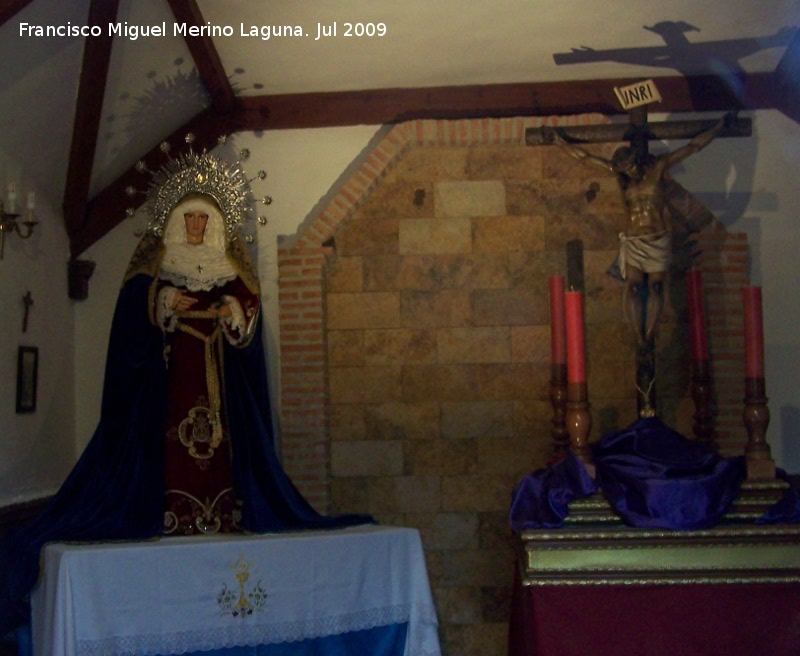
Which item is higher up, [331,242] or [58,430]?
[331,242]

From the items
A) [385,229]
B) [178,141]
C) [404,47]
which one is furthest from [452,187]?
[178,141]

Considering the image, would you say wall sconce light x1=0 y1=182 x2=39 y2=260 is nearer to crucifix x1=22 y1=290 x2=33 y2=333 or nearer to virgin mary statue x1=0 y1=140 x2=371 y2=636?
crucifix x1=22 y1=290 x2=33 y2=333

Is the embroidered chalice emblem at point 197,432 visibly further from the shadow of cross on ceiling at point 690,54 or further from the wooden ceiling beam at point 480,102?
the shadow of cross on ceiling at point 690,54

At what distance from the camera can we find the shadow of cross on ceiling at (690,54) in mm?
4805

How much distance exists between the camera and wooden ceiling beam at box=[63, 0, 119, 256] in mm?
4336

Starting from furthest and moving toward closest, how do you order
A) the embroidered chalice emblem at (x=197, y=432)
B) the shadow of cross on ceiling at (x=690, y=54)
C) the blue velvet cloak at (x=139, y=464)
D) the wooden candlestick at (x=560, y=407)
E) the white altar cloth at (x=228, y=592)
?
the shadow of cross on ceiling at (x=690, y=54), the wooden candlestick at (x=560, y=407), the embroidered chalice emblem at (x=197, y=432), the blue velvet cloak at (x=139, y=464), the white altar cloth at (x=228, y=592)

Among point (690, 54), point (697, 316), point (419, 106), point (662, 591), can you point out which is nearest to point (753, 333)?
point (697, 316)

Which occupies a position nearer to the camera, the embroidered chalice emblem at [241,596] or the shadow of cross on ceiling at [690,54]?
the embroidered chalice emblem at [241,596]

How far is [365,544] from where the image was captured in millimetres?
3840

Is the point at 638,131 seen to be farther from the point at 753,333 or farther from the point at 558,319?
the point at 753,333

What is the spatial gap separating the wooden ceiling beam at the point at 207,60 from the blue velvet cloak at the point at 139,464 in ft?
4.14

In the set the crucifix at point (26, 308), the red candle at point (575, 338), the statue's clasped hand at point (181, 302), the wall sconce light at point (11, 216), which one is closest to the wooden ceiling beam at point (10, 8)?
the wall sconce light at point (11, 216)

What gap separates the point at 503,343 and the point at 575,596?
170 centimetres

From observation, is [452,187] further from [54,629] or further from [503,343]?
[54,629]
